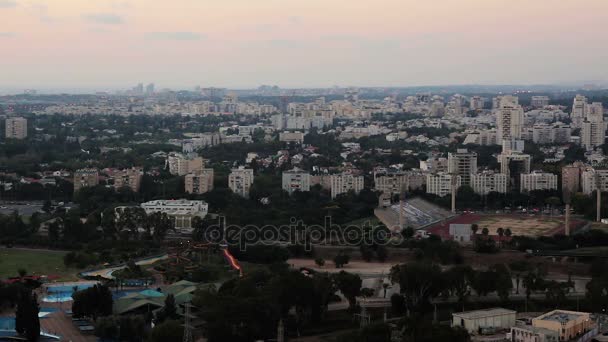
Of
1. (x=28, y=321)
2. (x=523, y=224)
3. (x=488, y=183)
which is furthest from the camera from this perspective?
(x=488, y=183)

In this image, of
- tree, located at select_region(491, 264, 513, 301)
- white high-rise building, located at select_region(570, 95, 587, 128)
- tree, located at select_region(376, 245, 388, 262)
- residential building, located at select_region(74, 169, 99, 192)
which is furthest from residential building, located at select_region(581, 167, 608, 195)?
white high-rise building, located at select_region(570, 95, 587, 128)

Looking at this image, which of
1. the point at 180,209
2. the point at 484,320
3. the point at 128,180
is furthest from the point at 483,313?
the point at 128,180

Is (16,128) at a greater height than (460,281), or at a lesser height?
greater

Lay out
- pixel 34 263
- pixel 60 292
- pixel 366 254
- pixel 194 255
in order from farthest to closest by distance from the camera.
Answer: pixel 366 254 < pixel 194 255 < pixel 34 263 < pixel 60 292

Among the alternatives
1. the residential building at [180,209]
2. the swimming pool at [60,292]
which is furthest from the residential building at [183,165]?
the swimming pool at [60,292]

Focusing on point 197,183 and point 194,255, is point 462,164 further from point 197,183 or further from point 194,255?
point 194,255

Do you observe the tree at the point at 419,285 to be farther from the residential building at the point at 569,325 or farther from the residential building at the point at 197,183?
the residential building at the point at 197,183

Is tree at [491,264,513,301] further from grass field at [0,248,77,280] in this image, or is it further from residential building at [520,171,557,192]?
residential building at [520,171,557,192]

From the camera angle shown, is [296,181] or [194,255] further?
[296,181]
